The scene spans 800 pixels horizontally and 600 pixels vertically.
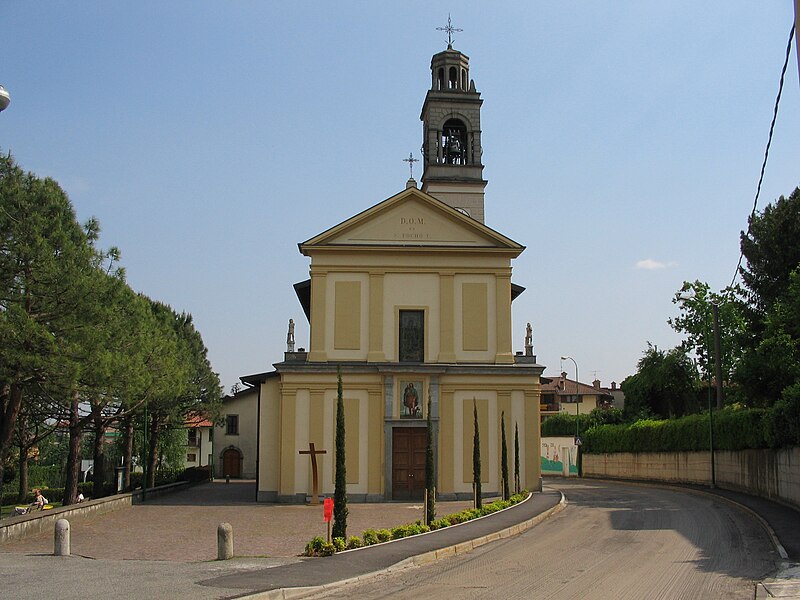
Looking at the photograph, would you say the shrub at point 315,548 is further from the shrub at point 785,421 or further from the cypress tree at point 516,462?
the cypress tree at point 516,462

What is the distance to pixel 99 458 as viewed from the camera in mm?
34219

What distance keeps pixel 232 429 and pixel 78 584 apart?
150 ft

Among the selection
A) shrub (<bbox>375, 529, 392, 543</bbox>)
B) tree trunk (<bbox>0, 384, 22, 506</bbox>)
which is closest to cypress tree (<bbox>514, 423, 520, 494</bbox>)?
shrub (<bbox>375, 529, 392, 543</bbox>)

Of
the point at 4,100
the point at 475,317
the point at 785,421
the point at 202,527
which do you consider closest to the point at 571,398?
the point at 475,317

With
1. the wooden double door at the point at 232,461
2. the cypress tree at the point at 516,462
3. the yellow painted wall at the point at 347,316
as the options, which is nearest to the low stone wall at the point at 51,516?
the yellow painted wall at the point at 347,316

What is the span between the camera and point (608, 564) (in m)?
15.0

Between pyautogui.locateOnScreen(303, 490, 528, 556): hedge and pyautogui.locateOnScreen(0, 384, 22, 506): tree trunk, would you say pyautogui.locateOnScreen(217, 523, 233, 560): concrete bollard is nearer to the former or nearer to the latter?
pyautogui.locateOnScreen(303, 490, 528, 556): hedge

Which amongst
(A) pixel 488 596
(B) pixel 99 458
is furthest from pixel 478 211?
(A) pixel 488 596

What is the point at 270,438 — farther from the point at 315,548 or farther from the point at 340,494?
the point at 315,548

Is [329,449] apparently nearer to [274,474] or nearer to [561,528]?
[274,474]

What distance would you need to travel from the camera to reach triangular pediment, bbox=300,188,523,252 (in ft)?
108

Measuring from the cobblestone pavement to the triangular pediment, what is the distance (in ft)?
33.5

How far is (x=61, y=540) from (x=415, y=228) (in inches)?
784

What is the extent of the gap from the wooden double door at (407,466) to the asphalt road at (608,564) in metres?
8.24
